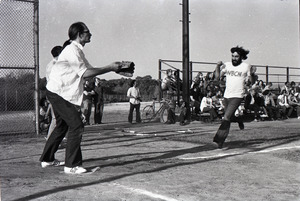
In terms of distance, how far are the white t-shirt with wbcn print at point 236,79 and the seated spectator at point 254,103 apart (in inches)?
311

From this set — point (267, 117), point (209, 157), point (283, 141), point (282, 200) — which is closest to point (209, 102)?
point (267, 117)

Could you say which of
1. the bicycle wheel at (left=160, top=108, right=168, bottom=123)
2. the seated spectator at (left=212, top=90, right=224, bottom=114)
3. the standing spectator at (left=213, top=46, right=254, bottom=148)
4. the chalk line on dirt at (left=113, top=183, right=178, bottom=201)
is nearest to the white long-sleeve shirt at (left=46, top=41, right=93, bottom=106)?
the chalk line on dirt at (left=113, top=183, right=178, bottom=201)

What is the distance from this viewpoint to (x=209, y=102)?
15.9 meters

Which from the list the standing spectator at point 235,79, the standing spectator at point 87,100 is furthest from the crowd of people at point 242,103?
the standing spectator at point 235,79

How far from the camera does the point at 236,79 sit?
27.4 feet

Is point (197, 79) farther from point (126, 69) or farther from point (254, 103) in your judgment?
point (126, 69)

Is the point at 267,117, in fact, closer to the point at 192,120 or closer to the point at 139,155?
the point at 192,120

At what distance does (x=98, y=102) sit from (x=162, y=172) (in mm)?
11251

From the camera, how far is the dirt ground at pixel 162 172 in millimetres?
4297

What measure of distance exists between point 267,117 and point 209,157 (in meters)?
11.0

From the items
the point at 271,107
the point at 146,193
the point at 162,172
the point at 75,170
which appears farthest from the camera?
the point at 271,107

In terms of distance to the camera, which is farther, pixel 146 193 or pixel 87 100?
pixel 87 100

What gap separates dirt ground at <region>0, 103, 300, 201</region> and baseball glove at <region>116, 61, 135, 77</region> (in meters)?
1.38

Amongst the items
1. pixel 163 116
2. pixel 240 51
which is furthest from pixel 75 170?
pixel 163 116
